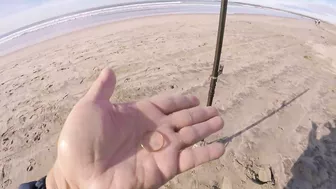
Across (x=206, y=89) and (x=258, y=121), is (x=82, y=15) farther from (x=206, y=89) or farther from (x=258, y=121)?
(x=258, y=121)

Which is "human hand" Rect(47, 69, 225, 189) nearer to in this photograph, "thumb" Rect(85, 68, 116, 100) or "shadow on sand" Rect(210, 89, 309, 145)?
"thumb" Rect(85, 68, 116, 100)

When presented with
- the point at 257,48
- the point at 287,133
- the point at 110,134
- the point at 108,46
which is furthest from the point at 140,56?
the point at 110,134

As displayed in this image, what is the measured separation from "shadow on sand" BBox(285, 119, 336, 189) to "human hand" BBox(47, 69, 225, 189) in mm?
1381

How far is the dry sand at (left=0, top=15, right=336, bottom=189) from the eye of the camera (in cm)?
306

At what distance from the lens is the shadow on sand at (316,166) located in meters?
2.92

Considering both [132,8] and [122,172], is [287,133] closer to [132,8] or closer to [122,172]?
[122,172]

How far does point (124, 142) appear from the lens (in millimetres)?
1883

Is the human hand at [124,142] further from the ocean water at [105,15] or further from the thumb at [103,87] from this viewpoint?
the ocean water at [105,15]

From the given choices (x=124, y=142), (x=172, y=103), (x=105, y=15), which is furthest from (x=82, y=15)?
(x=124, y=142)

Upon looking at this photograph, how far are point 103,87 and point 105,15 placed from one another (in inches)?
250

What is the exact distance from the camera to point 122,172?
5.65 feet

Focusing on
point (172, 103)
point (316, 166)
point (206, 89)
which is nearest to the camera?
point (172, 103)

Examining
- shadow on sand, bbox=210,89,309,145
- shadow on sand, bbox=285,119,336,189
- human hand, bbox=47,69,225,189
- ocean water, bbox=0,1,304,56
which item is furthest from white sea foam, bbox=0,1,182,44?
shadow on sand, bbox=285,119,336,189

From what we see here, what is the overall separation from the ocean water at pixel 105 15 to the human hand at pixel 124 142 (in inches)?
193
